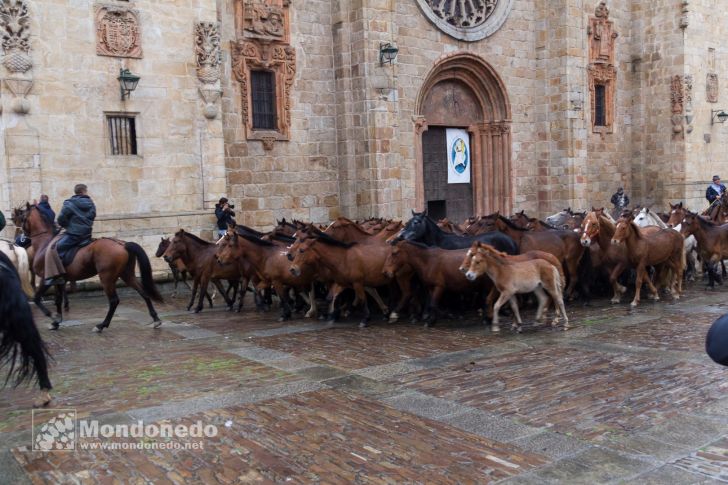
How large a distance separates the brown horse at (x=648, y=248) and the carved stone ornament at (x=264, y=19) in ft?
37.0

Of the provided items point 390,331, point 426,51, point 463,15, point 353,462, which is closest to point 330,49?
point 426,51

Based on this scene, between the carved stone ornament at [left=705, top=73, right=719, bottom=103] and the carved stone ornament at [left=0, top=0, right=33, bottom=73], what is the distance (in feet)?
87.9

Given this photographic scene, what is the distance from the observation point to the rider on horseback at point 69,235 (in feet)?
38.2

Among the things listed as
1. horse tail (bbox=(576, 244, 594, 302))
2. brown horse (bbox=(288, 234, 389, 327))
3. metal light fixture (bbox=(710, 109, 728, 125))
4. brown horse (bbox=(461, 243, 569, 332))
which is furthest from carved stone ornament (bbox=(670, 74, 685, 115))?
brown horse (bbox=(288, 234, 389, 327))

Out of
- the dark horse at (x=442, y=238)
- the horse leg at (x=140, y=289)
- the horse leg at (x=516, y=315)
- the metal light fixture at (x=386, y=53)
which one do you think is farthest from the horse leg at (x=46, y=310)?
the metal light fixture at (x=386, y=53)

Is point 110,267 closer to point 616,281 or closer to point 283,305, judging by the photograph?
point 283,305

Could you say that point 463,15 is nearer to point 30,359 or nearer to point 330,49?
point 330,49

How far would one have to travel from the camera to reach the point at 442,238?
12.6 metres

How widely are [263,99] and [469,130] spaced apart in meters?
8.38

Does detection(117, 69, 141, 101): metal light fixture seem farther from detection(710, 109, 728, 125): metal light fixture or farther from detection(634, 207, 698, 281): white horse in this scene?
detection(710, 109, 728, 125): metal light fixture

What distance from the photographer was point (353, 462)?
5.58 m

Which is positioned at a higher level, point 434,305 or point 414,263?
point 414,263

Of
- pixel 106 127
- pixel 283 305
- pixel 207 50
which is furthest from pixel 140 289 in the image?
Result: pixel 207 50

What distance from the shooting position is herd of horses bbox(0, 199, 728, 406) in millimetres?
11195
